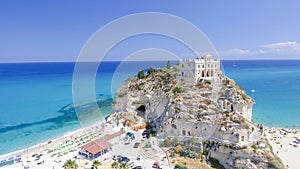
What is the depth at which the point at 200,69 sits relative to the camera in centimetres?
2967

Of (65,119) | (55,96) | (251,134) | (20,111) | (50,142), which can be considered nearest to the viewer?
(251,134)

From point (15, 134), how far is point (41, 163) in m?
13.5

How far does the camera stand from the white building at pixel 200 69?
29156 mm

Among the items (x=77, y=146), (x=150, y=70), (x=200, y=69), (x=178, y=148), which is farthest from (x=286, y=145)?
(x=77, y=146)

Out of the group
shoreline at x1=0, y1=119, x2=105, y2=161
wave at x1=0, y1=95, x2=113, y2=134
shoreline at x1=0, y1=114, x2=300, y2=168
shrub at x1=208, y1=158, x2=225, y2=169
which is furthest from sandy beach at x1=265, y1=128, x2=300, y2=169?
wave at x1=0, y1=95, x2=113, y2=134

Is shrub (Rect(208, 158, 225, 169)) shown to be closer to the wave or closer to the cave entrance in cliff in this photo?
the cave entrance in cliff

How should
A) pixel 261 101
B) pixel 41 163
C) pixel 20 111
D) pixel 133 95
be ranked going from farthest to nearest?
pixel 261 101 < pixel 20 111 < pixel 133 95 < pixel 41 163

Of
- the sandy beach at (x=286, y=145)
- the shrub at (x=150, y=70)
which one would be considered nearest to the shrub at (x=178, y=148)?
the sandy beach at (x=286, y=145)

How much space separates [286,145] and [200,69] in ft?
51.5

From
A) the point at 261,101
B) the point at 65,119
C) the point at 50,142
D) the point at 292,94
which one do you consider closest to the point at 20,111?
the point at 65,119

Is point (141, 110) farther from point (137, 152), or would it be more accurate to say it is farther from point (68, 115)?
point (68, 115)

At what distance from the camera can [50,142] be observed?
91.9 ft

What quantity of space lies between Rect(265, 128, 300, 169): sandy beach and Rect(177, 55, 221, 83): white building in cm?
1228

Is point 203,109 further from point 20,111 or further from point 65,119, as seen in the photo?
point 20,111
